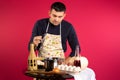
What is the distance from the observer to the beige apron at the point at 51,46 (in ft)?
8.38

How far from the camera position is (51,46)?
8.50 ft

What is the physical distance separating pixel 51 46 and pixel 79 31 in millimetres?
1002

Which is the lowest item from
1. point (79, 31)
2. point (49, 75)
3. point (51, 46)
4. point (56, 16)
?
point (49, 75)

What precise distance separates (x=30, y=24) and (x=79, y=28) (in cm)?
59

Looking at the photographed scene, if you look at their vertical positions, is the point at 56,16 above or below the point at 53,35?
above

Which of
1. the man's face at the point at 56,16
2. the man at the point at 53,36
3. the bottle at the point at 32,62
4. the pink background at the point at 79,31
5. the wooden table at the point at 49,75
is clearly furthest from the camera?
the pink background at the point at 79,31

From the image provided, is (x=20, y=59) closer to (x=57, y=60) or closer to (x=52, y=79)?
(x=57, y=60)

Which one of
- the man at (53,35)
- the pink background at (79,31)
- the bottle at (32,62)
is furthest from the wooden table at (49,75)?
the pink background at (79,31)

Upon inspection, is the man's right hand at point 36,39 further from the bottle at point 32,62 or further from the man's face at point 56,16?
the man's face at point 56,16

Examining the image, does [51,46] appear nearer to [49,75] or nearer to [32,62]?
[32,62]

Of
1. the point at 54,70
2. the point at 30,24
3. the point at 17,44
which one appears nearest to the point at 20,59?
the point at 17,44

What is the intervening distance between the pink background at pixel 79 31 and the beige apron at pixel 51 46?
0.79m

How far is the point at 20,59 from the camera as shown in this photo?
11.1ft

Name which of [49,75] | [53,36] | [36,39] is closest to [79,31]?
[53,36]
